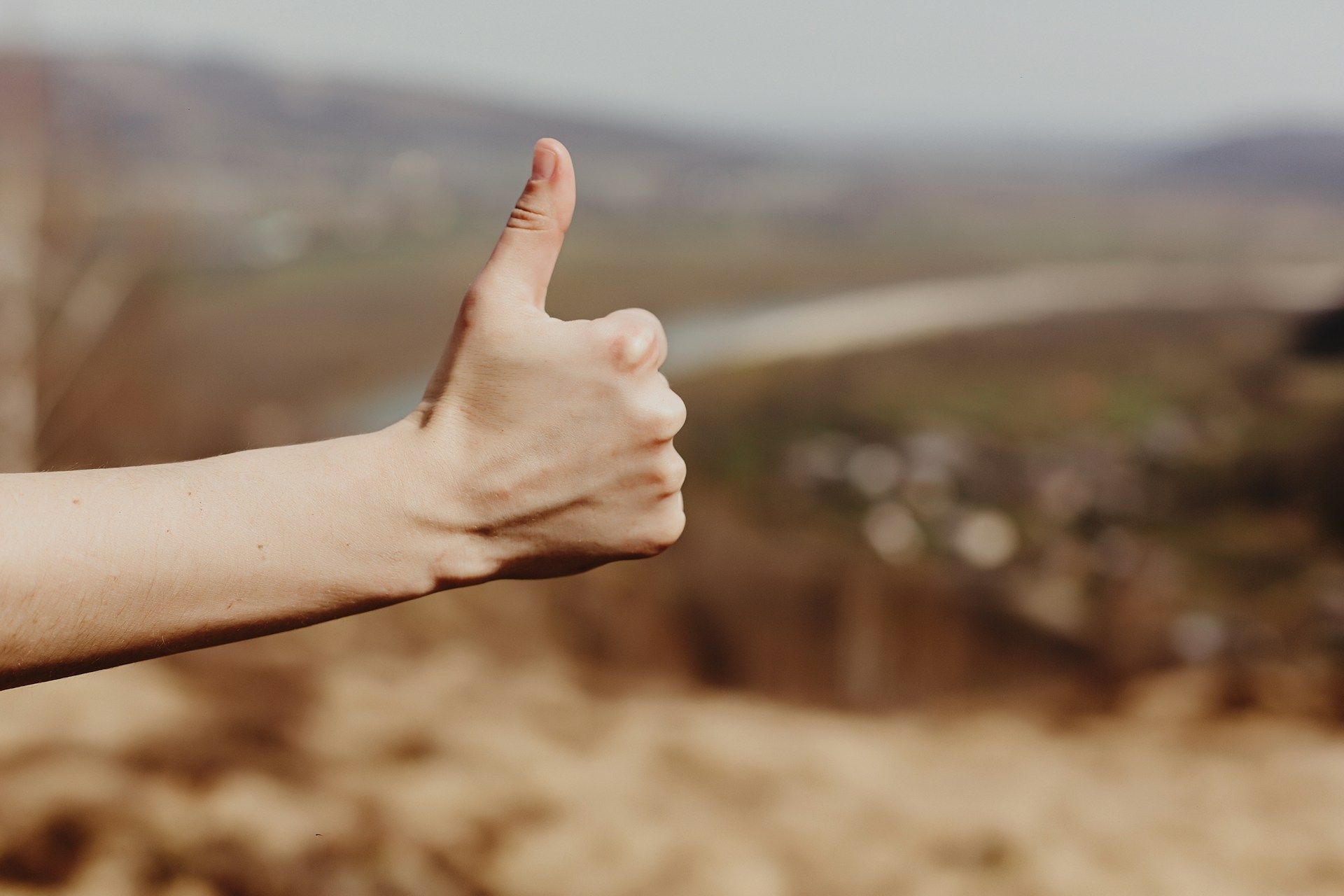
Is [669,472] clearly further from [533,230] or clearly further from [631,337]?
[533,230]

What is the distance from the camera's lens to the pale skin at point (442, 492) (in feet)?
3.24

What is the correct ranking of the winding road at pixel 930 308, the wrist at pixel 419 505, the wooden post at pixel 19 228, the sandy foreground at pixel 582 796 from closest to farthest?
the wrist at pixel 419 505, the sandy foreground at pixel 582 796, the wooden post at pixel 19 228, the winding road at pixel 930 308

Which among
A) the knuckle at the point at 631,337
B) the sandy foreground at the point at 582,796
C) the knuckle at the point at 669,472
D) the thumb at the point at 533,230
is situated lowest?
the sandy foreground at the point at 582,796

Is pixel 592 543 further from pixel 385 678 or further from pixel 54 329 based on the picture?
pixel 54 329

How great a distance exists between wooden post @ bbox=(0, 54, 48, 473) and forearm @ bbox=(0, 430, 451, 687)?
507 centimetres

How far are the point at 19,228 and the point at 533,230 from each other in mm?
5301

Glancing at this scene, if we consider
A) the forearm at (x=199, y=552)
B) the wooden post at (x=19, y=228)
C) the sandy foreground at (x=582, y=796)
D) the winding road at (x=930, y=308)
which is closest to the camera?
the forearm at (x=199, y=552)

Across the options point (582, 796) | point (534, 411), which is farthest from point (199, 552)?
point (582, 796)

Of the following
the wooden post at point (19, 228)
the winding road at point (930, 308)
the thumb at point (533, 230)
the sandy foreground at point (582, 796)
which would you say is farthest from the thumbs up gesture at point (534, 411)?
the winding road at point (930, 308)

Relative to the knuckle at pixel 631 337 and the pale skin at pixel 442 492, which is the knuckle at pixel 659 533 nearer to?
the pale skin at pixel 442 492

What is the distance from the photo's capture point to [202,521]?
3.29ft

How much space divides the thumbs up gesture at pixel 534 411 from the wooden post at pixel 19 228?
5.16 metres

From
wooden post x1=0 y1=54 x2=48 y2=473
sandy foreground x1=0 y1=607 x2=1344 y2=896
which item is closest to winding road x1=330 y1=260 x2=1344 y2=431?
wooden post x1=0 y1=54 x2=48 y2=473

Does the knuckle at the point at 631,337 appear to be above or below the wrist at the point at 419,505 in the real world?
above
